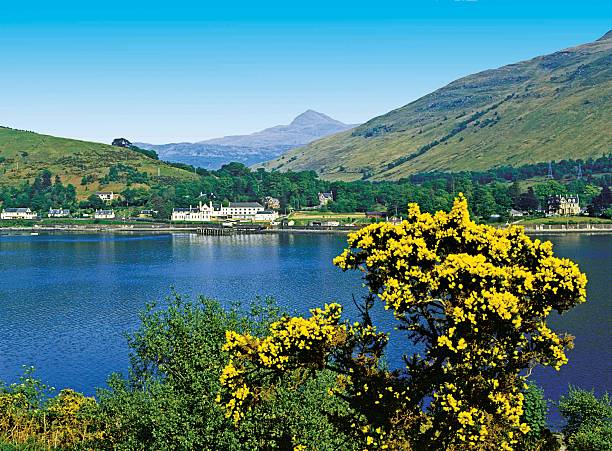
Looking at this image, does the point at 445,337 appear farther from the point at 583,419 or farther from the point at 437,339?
the point at 583,419

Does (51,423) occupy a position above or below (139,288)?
above

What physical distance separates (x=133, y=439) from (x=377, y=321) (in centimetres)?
4760

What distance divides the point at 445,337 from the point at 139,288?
87.4 m

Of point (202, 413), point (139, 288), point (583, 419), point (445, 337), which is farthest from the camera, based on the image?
point (139, 288)

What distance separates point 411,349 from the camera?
58.9 m

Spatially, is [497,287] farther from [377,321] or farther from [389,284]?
[377,321]

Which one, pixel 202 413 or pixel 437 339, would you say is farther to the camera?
pixel 202 413

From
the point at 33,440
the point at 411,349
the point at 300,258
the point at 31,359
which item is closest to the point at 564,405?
the point at 411,349

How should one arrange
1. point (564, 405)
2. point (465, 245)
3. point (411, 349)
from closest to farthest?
point (465, 245), point (564, 405), point (411, 349)

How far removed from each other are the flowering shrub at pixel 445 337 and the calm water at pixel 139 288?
2872 centimetres

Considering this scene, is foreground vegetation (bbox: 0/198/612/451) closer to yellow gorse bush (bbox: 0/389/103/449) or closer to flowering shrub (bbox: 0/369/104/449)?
flowering shrub (bbox: 0/369/104/449)

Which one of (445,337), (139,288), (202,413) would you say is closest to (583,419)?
(202,413)

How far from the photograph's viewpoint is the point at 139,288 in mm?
99062

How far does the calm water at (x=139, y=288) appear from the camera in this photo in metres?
58.8
